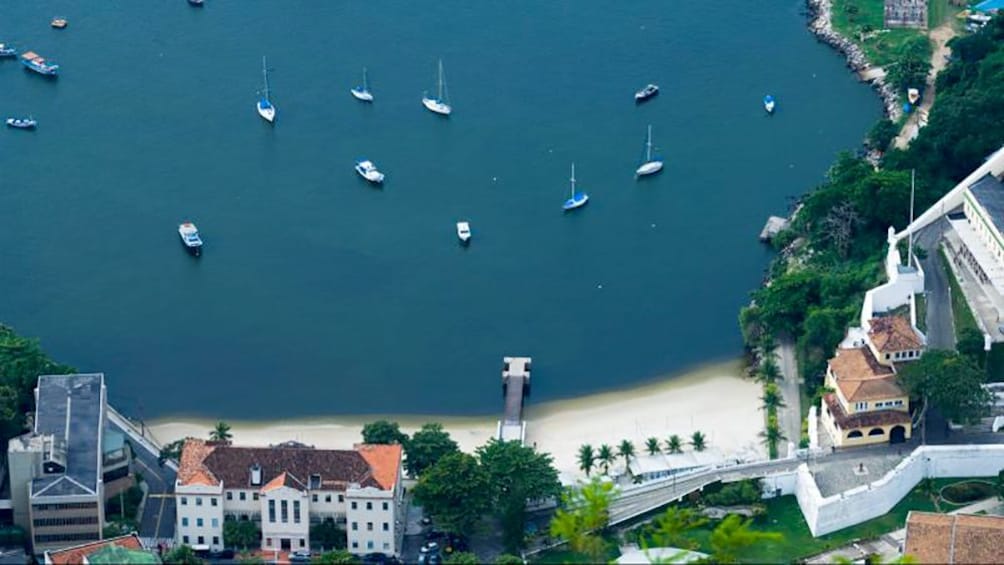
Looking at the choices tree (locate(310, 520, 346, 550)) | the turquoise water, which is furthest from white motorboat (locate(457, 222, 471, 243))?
tree (locate(310, 520, 346, 550))

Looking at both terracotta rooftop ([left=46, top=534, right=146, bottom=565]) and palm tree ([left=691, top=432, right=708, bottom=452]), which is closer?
terracotta rooftop ([left=46, top=534, right=146, bottom=565])

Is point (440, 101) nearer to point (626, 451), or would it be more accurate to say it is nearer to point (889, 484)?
point (626, 451)

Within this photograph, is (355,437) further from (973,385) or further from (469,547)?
(973,385)

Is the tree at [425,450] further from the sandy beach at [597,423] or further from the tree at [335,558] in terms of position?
the tree at [335,558]

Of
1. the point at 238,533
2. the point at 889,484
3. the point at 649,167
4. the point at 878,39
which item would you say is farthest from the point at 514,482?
the point at 878,39

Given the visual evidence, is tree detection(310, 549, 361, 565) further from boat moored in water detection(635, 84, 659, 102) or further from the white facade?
boat moored in water detection(635, 84, 659, 102)

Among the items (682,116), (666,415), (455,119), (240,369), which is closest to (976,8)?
(682,116)
